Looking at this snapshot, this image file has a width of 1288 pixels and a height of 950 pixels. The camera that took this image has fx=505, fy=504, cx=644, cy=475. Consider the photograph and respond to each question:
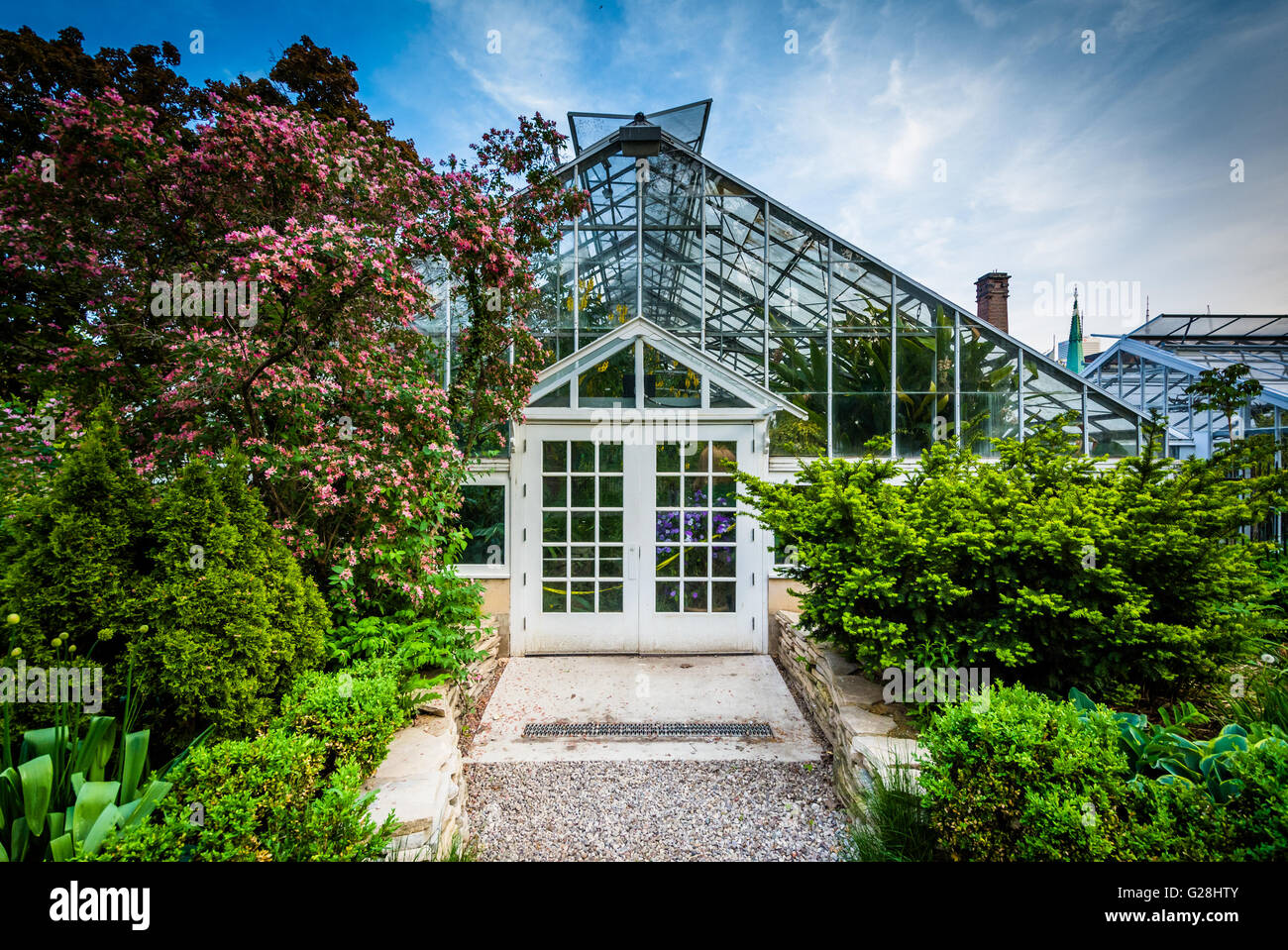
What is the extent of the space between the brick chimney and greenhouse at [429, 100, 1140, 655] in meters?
2.22

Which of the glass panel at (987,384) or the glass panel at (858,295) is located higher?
the glass panel at (858,295)

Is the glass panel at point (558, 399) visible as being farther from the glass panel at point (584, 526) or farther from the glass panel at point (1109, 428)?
the glass panel at point (1109, 428)

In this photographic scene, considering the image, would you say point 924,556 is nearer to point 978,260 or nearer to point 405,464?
point 405,464

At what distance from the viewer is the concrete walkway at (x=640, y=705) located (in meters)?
3.85

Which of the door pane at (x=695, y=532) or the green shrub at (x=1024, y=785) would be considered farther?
the door pane at (x=695, y=532)

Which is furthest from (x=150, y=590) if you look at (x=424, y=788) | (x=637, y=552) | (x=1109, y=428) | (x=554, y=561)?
(x=1109, y=428)

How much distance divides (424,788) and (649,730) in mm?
2057

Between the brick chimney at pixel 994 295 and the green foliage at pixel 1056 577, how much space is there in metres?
5.17

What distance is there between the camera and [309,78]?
6.83 meters

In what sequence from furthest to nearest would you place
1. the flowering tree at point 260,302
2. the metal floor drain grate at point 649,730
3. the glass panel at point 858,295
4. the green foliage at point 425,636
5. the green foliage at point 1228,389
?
1. the green foliage at point 1228,389
2. the glass panel at point 858,295
3. the metal floor drain grate at point 649,730
4. the green foliage at point 425,636
5. the flowering tree at point 260,302

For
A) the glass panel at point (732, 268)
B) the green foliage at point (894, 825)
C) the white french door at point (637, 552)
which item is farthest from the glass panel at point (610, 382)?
the green foliage at point (894, 825)

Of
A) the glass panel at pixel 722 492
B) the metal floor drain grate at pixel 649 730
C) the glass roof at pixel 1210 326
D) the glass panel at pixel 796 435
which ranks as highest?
the glass roof at pixel 1210 326

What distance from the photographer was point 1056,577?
9.88 feet

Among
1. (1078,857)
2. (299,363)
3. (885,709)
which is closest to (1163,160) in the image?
(885,709)
